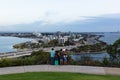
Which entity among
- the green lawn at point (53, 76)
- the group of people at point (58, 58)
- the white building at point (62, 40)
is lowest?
the white building at point (62, 40)

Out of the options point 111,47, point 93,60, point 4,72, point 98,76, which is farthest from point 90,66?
point 4,72

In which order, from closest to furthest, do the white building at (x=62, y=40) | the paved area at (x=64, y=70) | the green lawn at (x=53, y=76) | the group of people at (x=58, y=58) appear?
the green lawn at (x=53, y=76), the paved area at (x=64, y=70), the group of people at (x=58, y=58), the white building at (x=62, y=40)

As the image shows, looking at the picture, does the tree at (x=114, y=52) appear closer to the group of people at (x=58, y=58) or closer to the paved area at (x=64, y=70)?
the paved area at (x=64, y=70)

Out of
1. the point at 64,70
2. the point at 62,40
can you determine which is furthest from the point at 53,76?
the point at 62,40

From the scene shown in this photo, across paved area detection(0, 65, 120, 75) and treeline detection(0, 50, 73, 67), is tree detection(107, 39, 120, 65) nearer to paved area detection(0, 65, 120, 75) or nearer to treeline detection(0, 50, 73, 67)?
paved area detection(0, 65, 120, 75)

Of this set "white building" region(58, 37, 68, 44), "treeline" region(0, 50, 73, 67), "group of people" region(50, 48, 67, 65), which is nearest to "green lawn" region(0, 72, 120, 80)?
"group of people" region(50, 48, 67, 65)

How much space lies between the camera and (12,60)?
2186 centimetres

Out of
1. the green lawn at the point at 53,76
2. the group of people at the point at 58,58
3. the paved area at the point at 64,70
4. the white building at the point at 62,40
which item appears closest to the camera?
the green lawn at the point at 53,76

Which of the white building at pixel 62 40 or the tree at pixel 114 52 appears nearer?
the tree at pixel 114 52

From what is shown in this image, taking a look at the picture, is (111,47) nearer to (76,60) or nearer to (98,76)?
(76,60)

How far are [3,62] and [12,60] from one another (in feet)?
2.08

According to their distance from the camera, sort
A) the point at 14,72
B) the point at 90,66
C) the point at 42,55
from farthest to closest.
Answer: the point at 42,55 < the point at 90,66 < the point at 14,72

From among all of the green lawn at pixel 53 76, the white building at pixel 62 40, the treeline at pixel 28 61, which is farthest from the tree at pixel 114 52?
the white building at pixel 62 40

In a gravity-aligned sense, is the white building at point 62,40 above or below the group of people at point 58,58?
below
